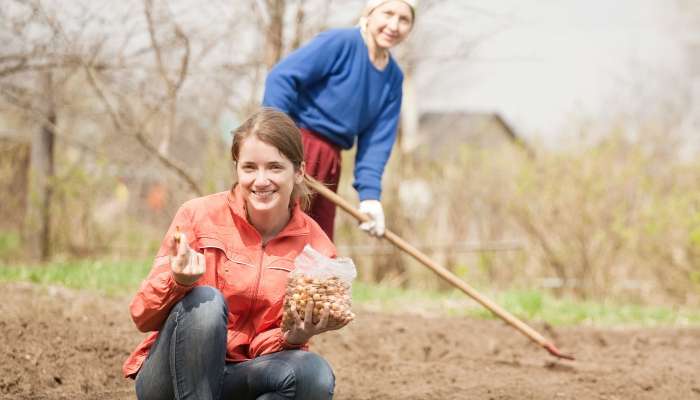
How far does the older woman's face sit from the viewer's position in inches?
147

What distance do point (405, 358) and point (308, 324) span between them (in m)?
2.24

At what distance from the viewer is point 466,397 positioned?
3.30 meters

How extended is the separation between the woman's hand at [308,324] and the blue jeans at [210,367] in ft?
0.23

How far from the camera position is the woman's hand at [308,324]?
225cm

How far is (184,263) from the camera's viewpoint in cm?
208

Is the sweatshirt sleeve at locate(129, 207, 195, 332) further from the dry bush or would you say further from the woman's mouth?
the dry bush

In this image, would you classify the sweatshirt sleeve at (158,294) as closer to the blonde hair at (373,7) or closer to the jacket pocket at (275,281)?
the jacket pocket at (275,281)

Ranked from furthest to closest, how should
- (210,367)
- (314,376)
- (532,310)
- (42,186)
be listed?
(42,186), (532,310), (314,376), (210,367)

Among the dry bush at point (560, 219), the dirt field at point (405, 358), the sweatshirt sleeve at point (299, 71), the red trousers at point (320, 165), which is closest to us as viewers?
the dirt field at point (405, 358)

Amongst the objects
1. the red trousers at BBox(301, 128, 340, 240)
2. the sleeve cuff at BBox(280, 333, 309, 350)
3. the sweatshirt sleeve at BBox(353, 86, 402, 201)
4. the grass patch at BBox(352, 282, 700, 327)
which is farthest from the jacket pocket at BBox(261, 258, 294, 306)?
the grass patch at BBox(352, 282, 700, 327)

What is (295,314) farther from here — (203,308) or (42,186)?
(42,186)

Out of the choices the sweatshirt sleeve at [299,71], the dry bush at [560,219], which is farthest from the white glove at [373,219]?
the dry bush at [560,219]

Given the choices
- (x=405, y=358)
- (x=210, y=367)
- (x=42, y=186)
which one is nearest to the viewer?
(x=210, y=367)

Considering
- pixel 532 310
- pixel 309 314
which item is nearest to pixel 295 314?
pixel 309 314
